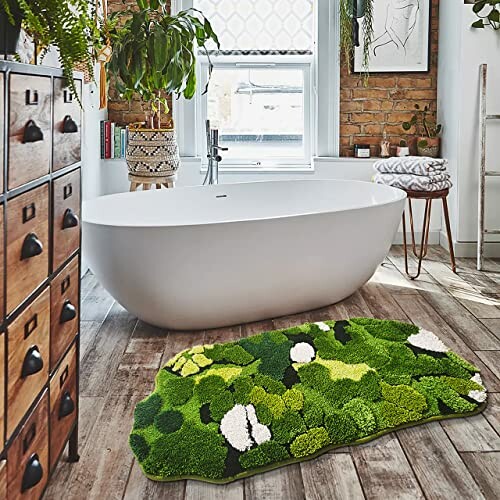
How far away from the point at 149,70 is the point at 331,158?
1879mm

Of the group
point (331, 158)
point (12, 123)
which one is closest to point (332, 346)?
point (12, 123)

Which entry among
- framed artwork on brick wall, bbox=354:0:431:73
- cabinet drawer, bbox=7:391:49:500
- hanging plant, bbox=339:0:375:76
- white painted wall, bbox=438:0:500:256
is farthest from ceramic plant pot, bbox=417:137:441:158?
cabinet drawer, bbox=7:391:49:500

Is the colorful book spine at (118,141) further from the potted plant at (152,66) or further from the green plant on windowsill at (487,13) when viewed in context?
the green plant on windowsill at (487,13)

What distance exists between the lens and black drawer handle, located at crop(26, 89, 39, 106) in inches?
69.2

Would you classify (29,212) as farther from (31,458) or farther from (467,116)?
(467,116)

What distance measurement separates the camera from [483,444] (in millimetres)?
2617

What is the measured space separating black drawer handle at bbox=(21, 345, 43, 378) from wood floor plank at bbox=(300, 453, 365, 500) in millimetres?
940

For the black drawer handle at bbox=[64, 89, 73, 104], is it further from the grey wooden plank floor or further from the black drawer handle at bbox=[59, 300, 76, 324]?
the grey wooden plank floor

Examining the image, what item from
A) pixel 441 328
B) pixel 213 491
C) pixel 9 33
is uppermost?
pixel 9 33

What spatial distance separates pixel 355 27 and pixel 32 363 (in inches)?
180

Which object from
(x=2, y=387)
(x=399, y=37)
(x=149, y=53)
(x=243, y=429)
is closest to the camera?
(x=2, y=387)

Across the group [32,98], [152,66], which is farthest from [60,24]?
[152,66]

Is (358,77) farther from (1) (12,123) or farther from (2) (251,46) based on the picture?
(1) (12,123)

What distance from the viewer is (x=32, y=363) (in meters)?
1.78
